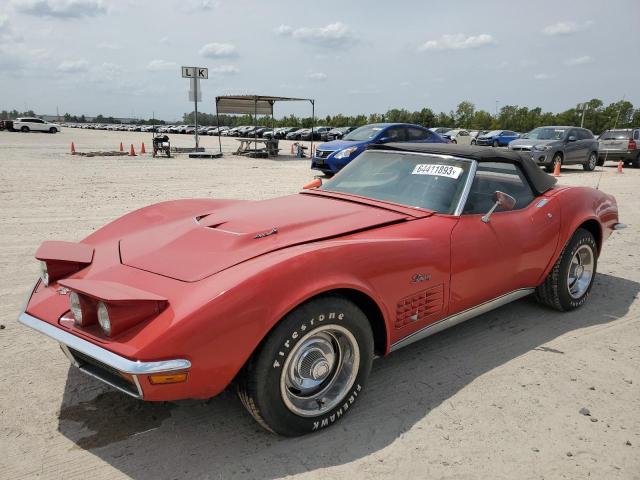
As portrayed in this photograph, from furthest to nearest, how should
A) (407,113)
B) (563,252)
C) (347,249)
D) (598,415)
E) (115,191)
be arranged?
1. (407,113)
2. (115,191)
3. (563,252)
4. (598,415)
5. (347,249)

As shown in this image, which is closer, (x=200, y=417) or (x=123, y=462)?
(x=123, y=462)

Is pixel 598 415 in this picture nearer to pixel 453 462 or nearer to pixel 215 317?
pixel 453 462

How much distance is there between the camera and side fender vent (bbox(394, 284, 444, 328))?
2708 millimetres

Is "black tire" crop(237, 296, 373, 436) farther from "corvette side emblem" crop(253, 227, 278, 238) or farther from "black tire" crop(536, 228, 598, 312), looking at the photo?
"black tire" crop(536, 228, 598, 312)

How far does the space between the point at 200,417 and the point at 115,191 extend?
26.5ft

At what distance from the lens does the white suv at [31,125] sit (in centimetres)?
4231

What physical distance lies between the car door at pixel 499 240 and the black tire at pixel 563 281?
0.22 meters

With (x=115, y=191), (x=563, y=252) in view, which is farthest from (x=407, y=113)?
(x=563, y=252)

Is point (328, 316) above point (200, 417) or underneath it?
above

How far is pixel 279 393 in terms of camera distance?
88.9 inches

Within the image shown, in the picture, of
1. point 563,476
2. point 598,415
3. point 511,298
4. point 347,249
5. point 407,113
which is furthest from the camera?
point 407,113

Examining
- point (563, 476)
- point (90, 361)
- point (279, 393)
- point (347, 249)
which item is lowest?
point (563, 476)

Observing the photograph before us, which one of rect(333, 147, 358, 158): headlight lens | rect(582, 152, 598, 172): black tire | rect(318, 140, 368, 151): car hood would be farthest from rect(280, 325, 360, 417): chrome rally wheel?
rect(582, 152, 598, 172): black tire

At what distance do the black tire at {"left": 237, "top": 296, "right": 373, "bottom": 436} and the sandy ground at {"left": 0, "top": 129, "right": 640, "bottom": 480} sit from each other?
12 cm
